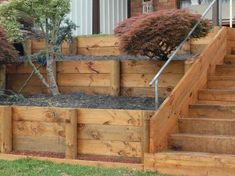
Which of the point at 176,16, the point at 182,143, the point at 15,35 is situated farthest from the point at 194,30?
the point at 15,35

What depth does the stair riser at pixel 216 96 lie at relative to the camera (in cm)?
833

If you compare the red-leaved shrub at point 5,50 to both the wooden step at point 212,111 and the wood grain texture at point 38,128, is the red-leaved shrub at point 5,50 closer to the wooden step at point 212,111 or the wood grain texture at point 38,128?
the wood grain texture at point 38,128

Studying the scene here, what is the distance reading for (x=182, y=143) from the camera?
24.3ft

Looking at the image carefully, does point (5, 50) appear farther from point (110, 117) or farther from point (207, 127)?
point (207, 127)

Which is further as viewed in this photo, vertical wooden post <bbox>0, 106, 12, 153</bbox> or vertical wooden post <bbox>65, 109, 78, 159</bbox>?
vertical wooden post <bbox>0, 106, 12, 153</bbox>

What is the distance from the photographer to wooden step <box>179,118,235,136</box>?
7.57m

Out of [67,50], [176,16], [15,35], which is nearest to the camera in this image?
[176,16]

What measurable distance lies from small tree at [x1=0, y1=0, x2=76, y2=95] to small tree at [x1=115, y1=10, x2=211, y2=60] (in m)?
1.27

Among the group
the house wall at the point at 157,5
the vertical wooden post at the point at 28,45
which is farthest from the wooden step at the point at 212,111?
the house wall at the point at 157,5

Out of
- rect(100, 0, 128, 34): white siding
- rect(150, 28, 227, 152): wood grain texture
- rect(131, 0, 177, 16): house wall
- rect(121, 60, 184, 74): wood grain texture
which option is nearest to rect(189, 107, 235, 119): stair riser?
rect(150, 28, 227, 152): wood grain texture

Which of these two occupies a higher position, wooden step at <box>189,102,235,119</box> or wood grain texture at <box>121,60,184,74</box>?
wood grain texture at <box>121,60,184,74</box>

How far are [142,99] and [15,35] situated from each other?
2386 mm

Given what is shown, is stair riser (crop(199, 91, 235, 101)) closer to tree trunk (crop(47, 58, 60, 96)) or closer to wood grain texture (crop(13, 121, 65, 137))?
wood grain texture (crop(13, 121, 65, 137))

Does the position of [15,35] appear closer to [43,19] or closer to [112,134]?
[43,19]
